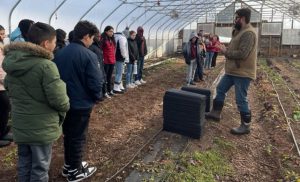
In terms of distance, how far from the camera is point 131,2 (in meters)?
14.3

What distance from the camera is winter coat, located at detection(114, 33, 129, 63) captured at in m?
7.75

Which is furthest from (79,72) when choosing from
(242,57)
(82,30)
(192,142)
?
(242,57)

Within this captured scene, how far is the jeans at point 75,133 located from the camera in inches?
129

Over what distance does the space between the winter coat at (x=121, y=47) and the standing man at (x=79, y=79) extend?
4.50 meters

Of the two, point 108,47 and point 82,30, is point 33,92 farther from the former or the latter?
point 108,47

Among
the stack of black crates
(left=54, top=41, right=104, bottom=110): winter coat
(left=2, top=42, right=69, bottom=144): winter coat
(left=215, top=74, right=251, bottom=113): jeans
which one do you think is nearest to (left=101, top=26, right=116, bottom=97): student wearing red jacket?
the stack of black crates

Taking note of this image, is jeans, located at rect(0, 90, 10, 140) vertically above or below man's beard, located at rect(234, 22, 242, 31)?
below

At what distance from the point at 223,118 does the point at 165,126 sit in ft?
4.88

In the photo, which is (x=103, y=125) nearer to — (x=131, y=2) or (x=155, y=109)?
(x=155, y=109)

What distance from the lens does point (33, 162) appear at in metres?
2.76

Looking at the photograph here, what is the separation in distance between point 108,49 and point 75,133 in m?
4.14

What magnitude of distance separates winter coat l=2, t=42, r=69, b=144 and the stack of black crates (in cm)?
246

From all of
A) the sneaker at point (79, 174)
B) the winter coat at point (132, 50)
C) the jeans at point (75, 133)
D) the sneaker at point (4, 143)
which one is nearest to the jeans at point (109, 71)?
the winter coat at point (132, 50)

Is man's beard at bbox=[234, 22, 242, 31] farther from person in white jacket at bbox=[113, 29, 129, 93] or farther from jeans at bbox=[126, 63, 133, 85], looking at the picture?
jeans at bbox=[126, 63, 133, 85]
